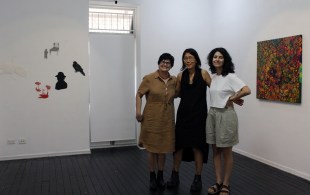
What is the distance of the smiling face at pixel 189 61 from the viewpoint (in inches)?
128

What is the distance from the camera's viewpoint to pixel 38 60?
4758 millimetres

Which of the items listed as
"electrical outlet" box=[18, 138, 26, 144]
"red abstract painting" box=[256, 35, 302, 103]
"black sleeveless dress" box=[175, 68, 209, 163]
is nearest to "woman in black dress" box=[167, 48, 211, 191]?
"black sleeveless dress" box=[175, 68, 209, 163]

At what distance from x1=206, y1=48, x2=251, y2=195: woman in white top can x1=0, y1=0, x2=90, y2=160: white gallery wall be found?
2.53 m

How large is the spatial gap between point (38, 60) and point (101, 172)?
2.01 m

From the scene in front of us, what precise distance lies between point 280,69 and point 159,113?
187 centimetres

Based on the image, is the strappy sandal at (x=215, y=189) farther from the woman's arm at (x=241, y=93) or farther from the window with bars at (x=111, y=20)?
the window with bars at (x=111, y=20)

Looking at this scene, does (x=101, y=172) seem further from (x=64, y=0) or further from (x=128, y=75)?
(x=64, y=0)

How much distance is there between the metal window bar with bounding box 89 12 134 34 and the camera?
5367mm

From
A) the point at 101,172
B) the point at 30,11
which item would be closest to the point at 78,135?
the point at 101,172

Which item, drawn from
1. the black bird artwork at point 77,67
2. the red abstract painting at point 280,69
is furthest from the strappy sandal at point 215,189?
the black bird artwork at point 77,67

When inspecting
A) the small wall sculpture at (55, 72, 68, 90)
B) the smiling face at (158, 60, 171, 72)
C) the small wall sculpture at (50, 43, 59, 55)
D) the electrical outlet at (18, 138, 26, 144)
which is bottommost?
the electrical outlet at (18, 138, 26, 144)

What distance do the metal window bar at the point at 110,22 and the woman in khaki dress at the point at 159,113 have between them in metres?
2.39

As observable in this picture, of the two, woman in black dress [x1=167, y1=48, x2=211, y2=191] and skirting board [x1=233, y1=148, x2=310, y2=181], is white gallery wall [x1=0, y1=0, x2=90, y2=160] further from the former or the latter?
skirting board [x1=233, y1=148, x2=310, y2=181]

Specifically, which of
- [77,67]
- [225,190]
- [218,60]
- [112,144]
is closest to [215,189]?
[225,190]
